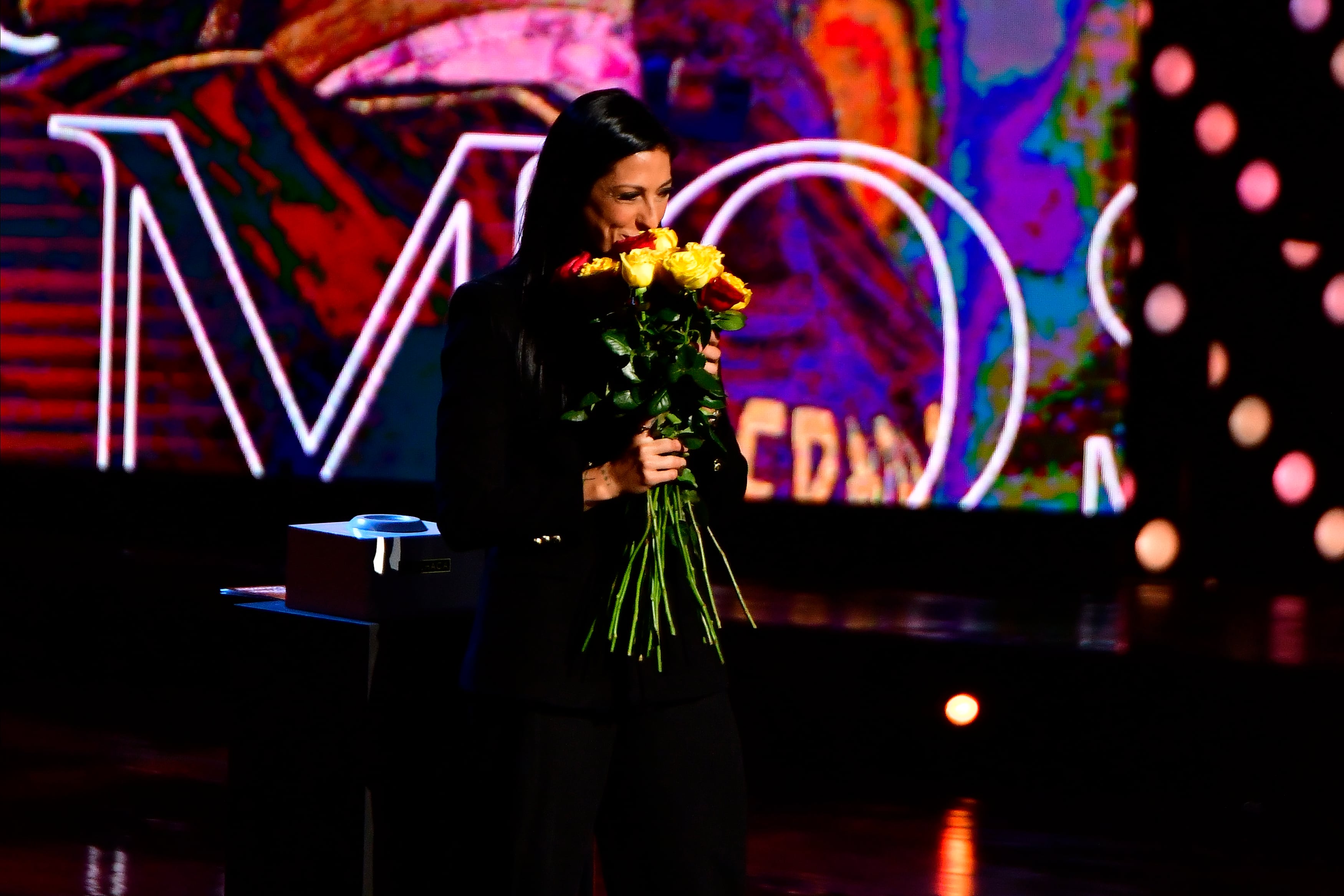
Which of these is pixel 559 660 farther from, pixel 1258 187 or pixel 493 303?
pixel 1258 187

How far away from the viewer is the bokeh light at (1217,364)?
5.22m

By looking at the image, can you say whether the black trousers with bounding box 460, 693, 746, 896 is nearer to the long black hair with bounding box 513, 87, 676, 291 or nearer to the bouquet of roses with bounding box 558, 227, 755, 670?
the bouquet of roses with bounding box 558, 227, 755, 670

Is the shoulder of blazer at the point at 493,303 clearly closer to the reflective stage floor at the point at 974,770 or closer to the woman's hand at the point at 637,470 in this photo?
the woman's hand at the point at 637,470

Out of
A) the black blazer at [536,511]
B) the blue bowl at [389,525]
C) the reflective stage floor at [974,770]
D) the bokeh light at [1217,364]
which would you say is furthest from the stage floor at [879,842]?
the bokeh light at [1217,364]

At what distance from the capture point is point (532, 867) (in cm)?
189

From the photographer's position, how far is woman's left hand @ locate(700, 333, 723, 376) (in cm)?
188

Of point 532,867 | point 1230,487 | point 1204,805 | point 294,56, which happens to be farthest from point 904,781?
point 294,56

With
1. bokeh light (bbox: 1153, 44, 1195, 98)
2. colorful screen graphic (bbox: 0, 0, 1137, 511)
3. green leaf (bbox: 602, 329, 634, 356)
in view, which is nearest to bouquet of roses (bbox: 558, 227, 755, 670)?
green leaf (bbox: 602, 329, 634, 356)

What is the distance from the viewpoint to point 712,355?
1.90 meters

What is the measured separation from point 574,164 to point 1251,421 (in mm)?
3861

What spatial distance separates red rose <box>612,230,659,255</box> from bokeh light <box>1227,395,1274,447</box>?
149 inches

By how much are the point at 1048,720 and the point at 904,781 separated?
15.2 inches

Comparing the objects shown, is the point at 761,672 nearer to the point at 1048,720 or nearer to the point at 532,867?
the point at 1048,720

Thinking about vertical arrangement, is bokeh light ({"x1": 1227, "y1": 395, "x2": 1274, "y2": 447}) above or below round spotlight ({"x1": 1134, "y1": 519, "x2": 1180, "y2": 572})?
above
